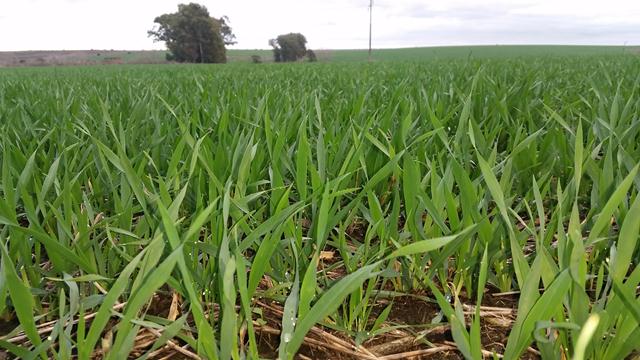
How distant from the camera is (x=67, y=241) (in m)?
0.97

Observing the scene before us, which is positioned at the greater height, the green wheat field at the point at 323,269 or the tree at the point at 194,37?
the tree at the point at 194,37

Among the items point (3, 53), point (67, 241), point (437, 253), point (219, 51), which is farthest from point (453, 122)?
point (3, 53)

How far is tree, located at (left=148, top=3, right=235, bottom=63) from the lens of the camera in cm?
4681

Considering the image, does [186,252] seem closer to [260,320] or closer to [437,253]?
[260,320]

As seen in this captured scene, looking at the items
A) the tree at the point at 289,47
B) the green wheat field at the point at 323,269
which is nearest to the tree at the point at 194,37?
the tree at the point at 289,47

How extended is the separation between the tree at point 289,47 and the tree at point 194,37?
1020 cm

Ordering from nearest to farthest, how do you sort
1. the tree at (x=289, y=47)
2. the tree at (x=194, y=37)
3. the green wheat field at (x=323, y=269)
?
the green wheat field at (x=323, y=269)
the tree at (x=194, y=37)
the tree at (x=289, y=47)

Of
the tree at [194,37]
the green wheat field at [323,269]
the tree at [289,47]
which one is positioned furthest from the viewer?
the tree at [289,47]

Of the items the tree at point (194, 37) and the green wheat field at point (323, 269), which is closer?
the green wheat field at point (323, 269)

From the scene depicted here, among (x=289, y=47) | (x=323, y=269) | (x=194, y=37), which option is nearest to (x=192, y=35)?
(x=194, y=37)

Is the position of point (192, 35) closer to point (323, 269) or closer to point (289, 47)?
point (289, 47)

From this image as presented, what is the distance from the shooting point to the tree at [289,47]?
185 feet

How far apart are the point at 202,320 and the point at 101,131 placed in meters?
1.20

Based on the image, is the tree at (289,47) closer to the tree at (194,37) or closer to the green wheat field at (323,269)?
the tree at (194,37)
